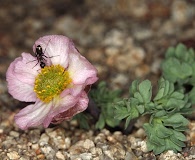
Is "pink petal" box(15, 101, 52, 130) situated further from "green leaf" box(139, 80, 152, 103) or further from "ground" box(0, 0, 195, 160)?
"green leaf" box(139, 80, 152, 103)

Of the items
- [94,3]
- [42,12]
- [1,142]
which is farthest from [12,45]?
[1,142]

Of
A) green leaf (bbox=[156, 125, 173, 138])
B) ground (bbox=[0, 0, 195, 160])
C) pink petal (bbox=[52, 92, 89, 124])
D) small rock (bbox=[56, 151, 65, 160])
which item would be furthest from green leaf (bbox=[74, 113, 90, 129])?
green leaf (bbox=[156, 125, 173, 138])

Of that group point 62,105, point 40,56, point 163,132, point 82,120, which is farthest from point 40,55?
point 163,132

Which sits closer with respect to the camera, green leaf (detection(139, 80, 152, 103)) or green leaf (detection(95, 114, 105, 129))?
green leaf (detection(139, 80, 152, 103))

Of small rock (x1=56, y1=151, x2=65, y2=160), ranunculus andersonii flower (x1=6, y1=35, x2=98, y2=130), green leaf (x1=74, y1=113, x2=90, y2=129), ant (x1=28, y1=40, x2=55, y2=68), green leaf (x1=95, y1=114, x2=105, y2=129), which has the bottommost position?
small rock (x1=56, y1=151, x2=65, y2=160)

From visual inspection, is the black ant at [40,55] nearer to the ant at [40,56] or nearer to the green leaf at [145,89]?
the ant at [40,56]

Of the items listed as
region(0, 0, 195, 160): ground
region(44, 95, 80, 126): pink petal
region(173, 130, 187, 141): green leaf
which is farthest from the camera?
region(0, 0, 195, 160): ground

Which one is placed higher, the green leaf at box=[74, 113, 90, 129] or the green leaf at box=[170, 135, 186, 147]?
the green leaf at box=[74, 113, 90, 129]

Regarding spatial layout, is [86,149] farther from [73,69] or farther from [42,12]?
[42,12]
